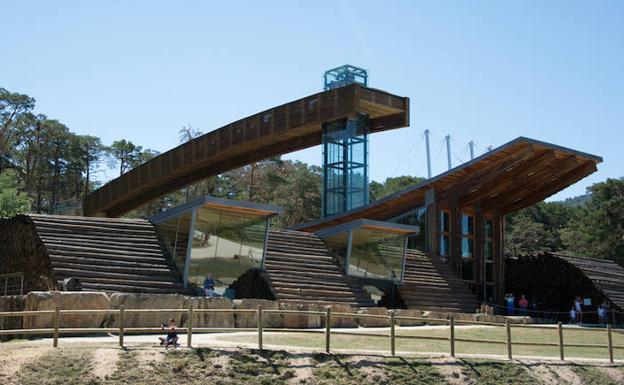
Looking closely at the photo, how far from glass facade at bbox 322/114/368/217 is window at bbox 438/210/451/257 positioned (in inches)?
154

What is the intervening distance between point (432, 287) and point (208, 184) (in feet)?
111

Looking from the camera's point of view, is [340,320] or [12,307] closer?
[12,307]

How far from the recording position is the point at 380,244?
3114cm

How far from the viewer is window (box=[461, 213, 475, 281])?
3822 centimetres

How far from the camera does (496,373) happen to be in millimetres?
16422

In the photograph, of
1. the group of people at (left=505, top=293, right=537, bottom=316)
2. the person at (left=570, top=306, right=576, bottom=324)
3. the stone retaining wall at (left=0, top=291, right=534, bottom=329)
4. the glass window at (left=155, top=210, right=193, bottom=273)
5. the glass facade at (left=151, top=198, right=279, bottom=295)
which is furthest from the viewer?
the group of people at (left=505, top=293, right=537, bottom=316)

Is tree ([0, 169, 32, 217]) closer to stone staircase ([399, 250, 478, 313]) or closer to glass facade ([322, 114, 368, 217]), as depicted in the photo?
glass facade ([322, 114, 368, 217])

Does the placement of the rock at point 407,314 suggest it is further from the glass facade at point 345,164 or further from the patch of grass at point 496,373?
the glass facade at point 345,164

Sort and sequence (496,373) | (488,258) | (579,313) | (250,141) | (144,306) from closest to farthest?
(496,373) < (144,306) < (579,313) < (250,141) < (488,258)

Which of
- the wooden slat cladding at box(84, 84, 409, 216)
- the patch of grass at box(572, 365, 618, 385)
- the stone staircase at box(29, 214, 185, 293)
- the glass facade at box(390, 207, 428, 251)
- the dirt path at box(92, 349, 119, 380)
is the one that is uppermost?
the wooden slat cladding at box(84, 84, 409, 216)

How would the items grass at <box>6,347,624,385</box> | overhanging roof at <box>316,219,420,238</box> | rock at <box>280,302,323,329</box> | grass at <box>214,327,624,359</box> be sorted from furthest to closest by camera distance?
overhanging roof at <box>316,219,420,238</box>, rock at <box>280,302,323,329</box>, grass at <box>214,327,624,359</box>, grass at <box>6,347,624,385</box>

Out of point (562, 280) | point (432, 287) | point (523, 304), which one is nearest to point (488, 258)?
point (562, 280)

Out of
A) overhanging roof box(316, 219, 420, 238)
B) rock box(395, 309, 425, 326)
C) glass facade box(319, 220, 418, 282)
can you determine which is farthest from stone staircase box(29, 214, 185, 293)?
glass facade box(319, 220, 418, 282)

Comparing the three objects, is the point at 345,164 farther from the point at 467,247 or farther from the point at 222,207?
the point at 222,207
